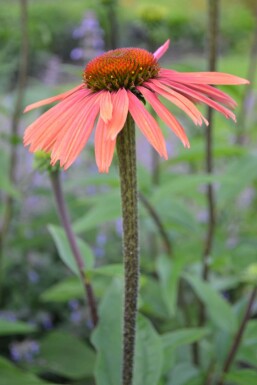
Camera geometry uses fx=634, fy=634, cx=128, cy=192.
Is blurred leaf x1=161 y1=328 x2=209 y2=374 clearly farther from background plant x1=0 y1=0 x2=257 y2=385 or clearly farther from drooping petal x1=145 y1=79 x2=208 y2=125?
drooping petal x1=145 y1=79 x2=208 y2=125

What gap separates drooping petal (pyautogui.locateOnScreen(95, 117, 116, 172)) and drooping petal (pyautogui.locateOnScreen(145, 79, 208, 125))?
0.08 m

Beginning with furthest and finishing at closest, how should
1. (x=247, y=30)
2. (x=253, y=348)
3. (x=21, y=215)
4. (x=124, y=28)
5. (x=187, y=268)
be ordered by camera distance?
(x=247, y=30) → (x=124, y=28) → (x=21, y=215) → (x=187, y=268) → (x=253, y=348)

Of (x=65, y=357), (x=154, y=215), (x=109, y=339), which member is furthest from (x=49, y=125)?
(x=65, y=357)

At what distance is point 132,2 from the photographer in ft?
28.4

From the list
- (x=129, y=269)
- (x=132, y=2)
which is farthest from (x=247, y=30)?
(x=129, y=269)

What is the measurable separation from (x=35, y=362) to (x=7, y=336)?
0.63 feet

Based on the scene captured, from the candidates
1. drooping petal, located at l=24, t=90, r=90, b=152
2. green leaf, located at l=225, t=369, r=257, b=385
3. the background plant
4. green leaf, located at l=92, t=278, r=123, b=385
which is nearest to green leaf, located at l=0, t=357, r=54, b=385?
the background plant

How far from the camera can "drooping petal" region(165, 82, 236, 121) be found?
0.70 metres

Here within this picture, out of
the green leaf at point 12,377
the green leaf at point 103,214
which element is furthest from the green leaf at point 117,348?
the green leaf at point 103,214

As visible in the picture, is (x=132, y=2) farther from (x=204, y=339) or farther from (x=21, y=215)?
(x=204, y=339)

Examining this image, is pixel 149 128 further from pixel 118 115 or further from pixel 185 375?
pixel 185 375

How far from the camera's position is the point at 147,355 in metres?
0.97

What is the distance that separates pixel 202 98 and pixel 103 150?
138 millimetres

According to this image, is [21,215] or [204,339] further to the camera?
[21,215]
